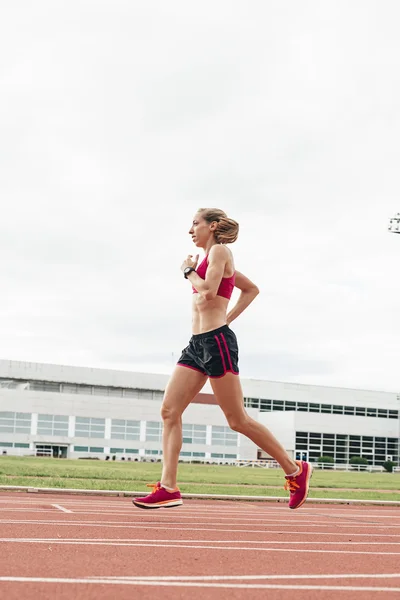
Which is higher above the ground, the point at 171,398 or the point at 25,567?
the point at 171,398

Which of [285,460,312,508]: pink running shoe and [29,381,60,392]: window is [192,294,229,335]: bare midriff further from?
[29,381,60,392]: window

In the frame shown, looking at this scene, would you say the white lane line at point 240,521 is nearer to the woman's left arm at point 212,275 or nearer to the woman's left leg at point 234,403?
the woman's left leg at point 234,403

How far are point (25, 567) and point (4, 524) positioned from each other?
204 centimetres

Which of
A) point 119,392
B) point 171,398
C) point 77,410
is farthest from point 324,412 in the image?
point 171,398

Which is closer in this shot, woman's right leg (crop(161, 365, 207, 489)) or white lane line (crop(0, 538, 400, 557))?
white lane line (crop(0, 538, 400, 557))

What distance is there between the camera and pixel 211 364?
6414mm

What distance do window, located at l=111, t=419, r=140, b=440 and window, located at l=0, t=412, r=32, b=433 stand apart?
826 cm

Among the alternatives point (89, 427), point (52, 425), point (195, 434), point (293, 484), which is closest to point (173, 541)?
point (293, 484)

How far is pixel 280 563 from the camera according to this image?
14.0 feet

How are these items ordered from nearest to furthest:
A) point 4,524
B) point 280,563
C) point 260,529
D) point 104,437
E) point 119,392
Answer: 1. point 280,563
2. point 4,524
3. point 260,529
4. point 104,437
5. point 119,392

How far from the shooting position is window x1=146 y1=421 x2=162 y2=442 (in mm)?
81875

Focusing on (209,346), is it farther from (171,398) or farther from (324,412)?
(324,412)

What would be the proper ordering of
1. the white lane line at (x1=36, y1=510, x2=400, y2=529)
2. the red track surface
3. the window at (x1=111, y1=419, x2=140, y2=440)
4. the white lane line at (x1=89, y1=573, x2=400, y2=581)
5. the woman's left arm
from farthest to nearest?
the window at (x1=111, y1=419, x2=140, y2=440) < the white lane line at (x1=36, y1=510, x2=400, y2=529) < the woman's left arm < the white lane line at (x1=89, y1=573, x2=400, y2=581) < the red track surface

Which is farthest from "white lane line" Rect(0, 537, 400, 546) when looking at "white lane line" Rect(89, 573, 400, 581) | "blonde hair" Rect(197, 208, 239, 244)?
"blonde hair" Rect(197, 208, 239, 244)
